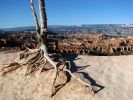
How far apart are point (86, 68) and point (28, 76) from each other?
2.41 metres

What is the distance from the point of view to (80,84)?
8.86 m

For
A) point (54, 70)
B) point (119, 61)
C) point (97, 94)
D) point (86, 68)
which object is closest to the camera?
point (97, 94)

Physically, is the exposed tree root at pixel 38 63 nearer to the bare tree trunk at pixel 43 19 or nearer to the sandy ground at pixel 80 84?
the sandy ground at pixel 80 84

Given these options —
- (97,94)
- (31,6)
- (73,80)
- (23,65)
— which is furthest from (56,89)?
(31,6)

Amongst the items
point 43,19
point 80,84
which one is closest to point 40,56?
point 43,19

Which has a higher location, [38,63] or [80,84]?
[38,63]

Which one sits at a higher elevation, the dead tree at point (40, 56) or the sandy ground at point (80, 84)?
the dead tree at point (40, 56)

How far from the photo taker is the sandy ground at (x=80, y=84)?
8.53 meters

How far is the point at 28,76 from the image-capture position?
32.1 ft

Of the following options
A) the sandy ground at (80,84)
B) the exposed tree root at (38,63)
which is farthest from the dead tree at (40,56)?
the sandy ground at (80,84)

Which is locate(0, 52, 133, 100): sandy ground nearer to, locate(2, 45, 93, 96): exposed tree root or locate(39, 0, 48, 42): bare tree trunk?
locate(2, 45, 93, 96): exposed tree root

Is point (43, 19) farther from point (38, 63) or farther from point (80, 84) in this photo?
point (80, 84)

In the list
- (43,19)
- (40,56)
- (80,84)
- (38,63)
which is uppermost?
(43,19)

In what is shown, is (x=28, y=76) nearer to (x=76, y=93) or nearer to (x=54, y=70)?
Result: (x=54, y=70)
